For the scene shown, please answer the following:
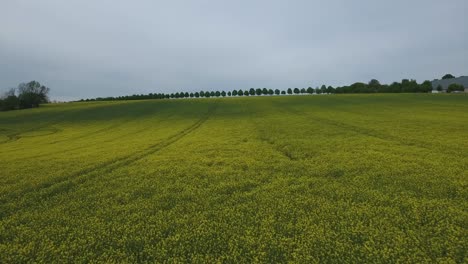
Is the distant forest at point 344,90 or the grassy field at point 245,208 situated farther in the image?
the distant forest at point 344,90

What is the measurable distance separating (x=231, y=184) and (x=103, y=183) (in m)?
5.16

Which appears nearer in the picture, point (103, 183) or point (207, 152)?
point (103, 183)

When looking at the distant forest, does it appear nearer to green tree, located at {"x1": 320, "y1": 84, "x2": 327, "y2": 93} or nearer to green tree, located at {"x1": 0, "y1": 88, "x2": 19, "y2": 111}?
green tree, located at {"x1": 320, "y1": 84, "x2": 327, "y2": 93}

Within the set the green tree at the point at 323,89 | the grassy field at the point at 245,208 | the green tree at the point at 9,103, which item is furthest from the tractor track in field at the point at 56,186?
the green tree at the point at 323,89

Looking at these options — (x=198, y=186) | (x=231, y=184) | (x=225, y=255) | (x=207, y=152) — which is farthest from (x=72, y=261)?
(x=207, y=152)

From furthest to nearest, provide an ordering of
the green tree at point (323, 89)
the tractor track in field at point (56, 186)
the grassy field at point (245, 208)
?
1. the green tree at point (323, 89)
2. the tractor track in field at point (56, 186)
3. the grassy field at point (245, 208)

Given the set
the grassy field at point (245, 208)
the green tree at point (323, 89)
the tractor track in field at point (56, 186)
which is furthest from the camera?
the green tree at point (323, 89)

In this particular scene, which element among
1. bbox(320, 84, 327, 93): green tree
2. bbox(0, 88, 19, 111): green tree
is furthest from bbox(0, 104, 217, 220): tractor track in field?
bbox(320, 84, 327, 93): green tree

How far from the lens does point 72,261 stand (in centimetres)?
523

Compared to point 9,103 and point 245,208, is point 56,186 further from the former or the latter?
point 9,103

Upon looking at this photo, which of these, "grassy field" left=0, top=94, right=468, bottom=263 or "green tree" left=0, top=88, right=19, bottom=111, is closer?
"grassy field" left=0, top=94, right=468, bottom=263

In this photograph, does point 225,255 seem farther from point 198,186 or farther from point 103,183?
point 103,183

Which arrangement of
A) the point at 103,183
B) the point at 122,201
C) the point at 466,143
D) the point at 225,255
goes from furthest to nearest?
the point at 466,143
the point at 103,183
the point at 122,201
the point at 225,255

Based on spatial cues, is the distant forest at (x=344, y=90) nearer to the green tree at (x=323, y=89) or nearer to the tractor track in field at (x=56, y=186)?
the green tree at (x=323, y=89)
